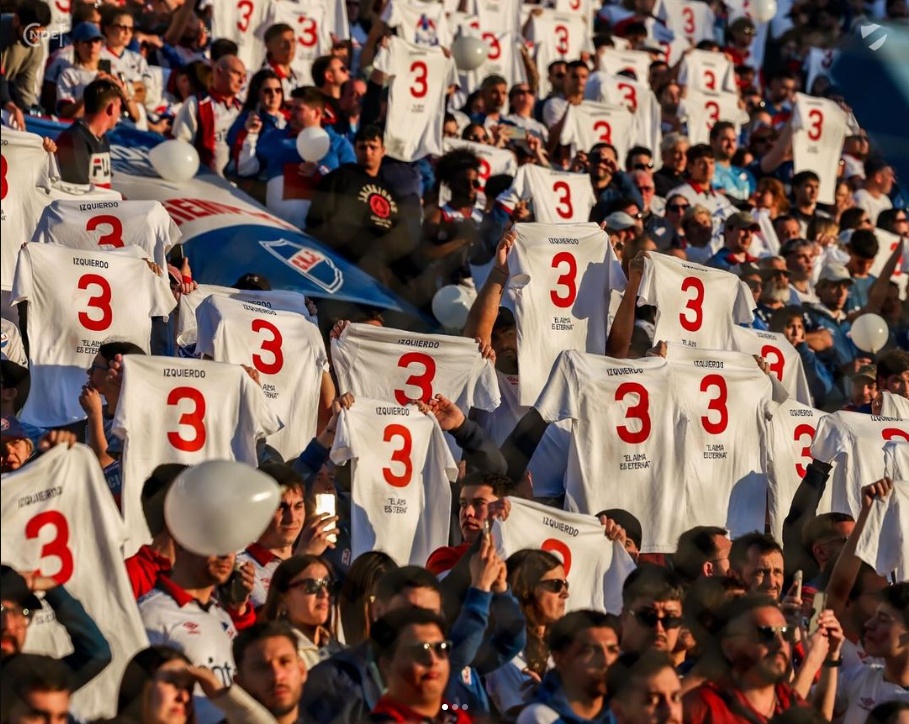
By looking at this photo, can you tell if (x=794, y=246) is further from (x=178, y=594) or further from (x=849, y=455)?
(x=178, y=594)

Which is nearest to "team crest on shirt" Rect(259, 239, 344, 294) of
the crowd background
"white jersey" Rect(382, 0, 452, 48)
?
the crowd background

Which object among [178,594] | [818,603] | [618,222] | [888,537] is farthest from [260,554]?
[618,222]

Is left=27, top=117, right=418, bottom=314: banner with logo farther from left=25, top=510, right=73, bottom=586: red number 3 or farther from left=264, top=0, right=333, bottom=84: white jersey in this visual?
left=25, top=510, right=73, bottom=586: red number 3

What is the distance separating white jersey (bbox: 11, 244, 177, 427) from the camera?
776 centimetres

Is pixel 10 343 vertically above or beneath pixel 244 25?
beneath

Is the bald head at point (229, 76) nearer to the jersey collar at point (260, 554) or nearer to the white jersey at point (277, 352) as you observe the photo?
the white jersey at point (277, 352)

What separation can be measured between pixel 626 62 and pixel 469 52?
7.75 ft

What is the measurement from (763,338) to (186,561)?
4.36m

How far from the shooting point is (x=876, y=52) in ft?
24.6

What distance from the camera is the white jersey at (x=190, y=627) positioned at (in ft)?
18.0

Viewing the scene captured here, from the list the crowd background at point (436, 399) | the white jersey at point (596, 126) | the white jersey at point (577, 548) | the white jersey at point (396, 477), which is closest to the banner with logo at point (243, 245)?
the crowd background at point (436, 399)

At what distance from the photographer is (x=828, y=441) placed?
820 centimetres

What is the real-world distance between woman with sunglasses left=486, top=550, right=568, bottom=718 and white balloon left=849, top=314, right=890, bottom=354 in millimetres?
4640

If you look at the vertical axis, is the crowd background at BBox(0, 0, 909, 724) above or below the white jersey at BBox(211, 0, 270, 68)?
below
